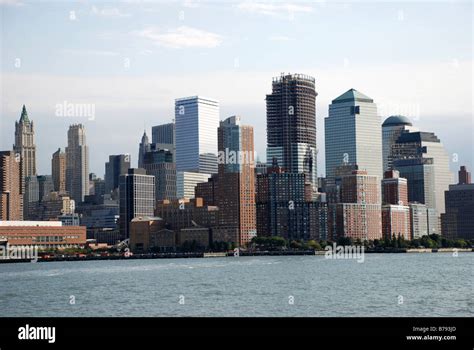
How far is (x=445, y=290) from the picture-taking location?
187 ft

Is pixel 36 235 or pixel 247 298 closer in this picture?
pixel 247 298

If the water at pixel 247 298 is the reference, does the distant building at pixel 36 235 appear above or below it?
above

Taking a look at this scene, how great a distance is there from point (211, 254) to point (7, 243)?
42.6 meters

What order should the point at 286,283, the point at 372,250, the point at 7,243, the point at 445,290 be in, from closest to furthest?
the point at 445,290 < the point at 286,283 < the point at 7,243 < the point at 372,250

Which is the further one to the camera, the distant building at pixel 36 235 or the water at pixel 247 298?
the distant building at pixel 36 235

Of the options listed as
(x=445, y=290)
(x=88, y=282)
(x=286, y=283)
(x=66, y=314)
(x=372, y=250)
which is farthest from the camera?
(x=372, y=250)

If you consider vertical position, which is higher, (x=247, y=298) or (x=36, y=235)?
(x=36, y=235)

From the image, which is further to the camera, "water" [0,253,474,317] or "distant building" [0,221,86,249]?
"distant building" [0,221,86,249]

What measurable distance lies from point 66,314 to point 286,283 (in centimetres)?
2718

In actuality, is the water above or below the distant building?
below
